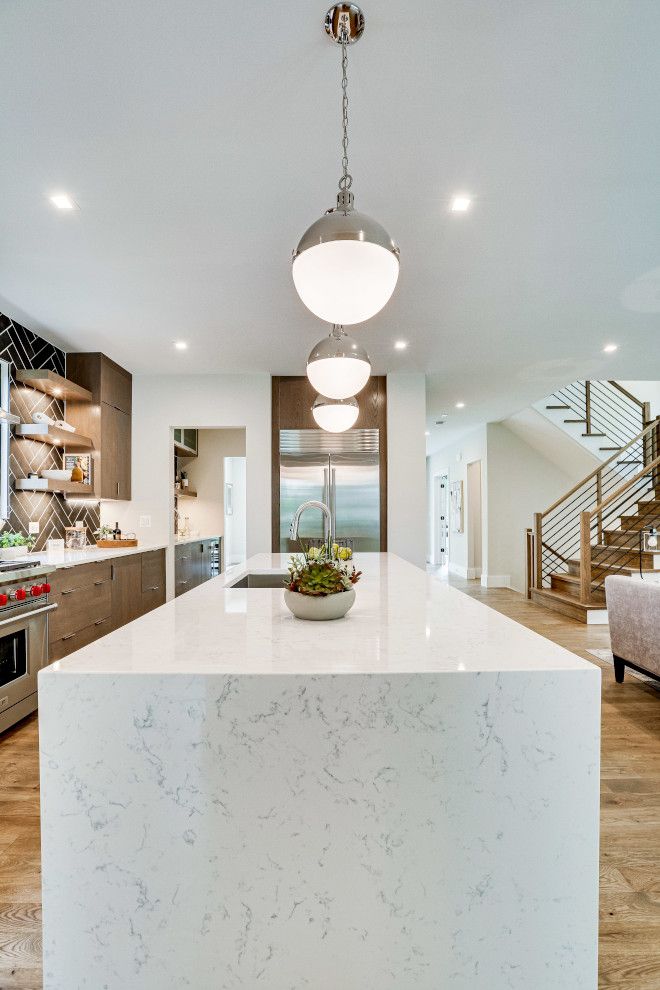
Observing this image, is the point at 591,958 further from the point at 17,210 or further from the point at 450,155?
the point at 17,210

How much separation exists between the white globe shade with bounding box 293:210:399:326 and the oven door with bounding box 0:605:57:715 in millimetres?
2617

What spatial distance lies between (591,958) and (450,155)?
8.69 ft

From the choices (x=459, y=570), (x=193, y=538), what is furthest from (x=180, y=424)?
(x=459, y=570)

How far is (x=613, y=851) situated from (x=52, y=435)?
4401 mm

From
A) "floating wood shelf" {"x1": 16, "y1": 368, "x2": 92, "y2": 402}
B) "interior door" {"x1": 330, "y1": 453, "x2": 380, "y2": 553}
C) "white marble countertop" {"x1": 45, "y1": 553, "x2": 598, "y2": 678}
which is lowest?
"white marble countertop" {"x1": 45, "y1": 553, "x2": 598, "y2": 678}

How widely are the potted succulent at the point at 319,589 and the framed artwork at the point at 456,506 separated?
955 cm

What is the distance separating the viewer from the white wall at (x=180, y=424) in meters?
6.04

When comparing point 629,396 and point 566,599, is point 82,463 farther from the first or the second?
point 629,396

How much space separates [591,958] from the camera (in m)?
1.17

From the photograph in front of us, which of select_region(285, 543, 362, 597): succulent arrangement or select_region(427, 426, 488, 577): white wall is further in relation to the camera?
select_region(427, 426, 488, 577): white wall

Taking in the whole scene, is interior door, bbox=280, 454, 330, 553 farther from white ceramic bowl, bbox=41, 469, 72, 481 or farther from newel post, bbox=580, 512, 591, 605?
newel post, bbox=580, 512, 591, 605

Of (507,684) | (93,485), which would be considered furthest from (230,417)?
(507,684)

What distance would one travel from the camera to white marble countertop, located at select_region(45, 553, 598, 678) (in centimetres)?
120

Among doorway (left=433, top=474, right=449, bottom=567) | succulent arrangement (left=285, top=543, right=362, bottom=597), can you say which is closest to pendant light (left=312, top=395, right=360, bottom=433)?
succulent arrangement (left=285, top=543, right=362, bottom=597)
